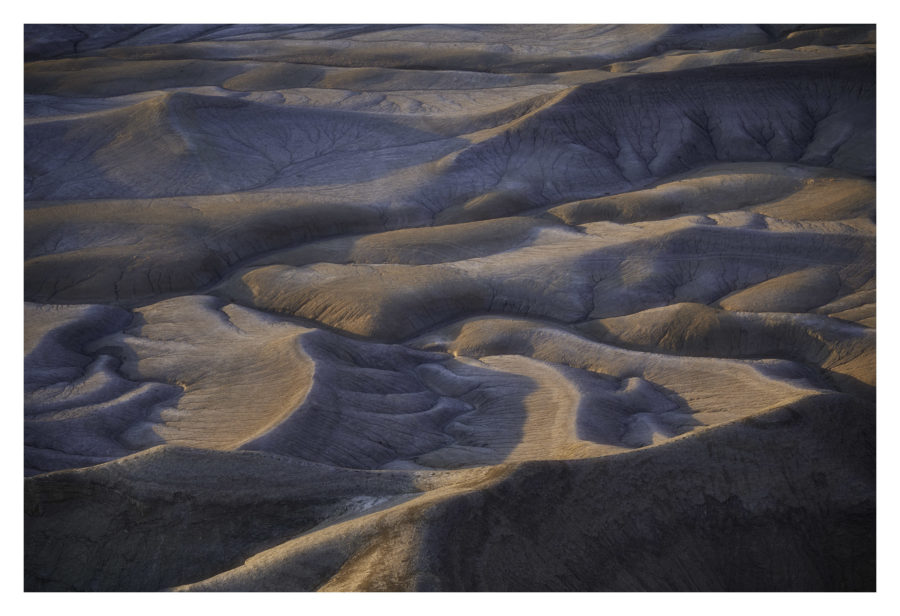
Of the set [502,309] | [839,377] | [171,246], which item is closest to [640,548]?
[839,377]

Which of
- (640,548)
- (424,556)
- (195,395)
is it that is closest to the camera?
(424,556)

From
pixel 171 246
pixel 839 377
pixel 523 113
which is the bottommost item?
pixel 839 377

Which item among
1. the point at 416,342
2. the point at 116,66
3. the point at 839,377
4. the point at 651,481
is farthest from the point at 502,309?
the point at 116,66

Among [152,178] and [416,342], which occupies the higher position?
[152,178]

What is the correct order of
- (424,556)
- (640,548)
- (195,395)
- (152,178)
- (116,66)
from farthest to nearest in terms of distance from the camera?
1. (116,66)
2. (152,178)
3. (195,395)
4. (640,548)
5. (424,556)

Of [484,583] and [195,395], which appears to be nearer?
[484,583]

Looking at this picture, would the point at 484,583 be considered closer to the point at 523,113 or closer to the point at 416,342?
the point at 416,342

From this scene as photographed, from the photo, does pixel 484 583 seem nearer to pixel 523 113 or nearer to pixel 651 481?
pixel 651 481
